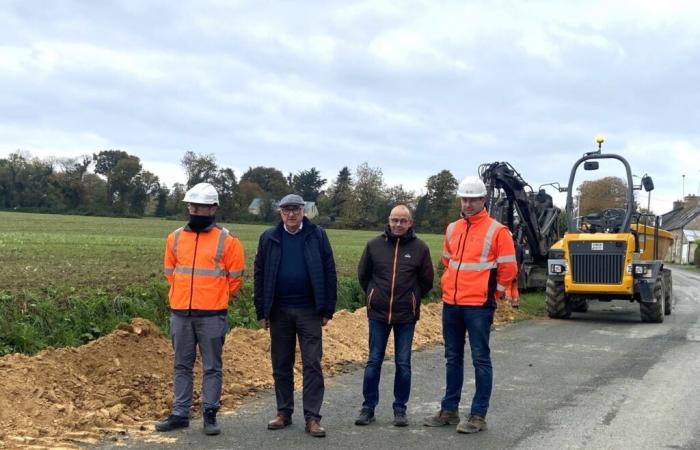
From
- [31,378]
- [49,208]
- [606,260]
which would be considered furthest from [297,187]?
[31,378]

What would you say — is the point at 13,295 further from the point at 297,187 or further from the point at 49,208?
the point at 297,187

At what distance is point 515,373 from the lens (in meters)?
8.82

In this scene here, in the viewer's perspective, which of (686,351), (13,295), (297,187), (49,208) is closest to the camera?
(13,295)

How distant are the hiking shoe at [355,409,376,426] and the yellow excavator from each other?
9429 millimetres

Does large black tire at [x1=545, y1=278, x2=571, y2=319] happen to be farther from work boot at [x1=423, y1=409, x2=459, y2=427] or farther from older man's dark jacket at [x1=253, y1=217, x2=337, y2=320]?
older man's dark jacket at [x1=253, y1=217, x2=337, y2=320]

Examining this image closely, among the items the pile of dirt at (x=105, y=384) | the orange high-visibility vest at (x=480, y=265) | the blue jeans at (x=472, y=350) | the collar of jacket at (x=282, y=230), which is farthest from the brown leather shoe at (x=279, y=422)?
the orange high-visibility vest at (x=480, y=265)

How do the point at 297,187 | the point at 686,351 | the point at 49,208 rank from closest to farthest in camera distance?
the point at 686,351 → the point at 49,208 → the point at 297,187

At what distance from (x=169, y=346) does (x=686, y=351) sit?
7712 millimetres

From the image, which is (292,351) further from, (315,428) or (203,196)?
(203,196)

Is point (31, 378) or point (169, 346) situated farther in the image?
point (169, 346)

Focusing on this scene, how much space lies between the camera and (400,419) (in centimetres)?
622

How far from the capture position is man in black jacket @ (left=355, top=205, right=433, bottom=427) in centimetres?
621

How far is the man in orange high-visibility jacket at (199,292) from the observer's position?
5953 mm

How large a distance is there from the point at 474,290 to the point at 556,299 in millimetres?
9765
